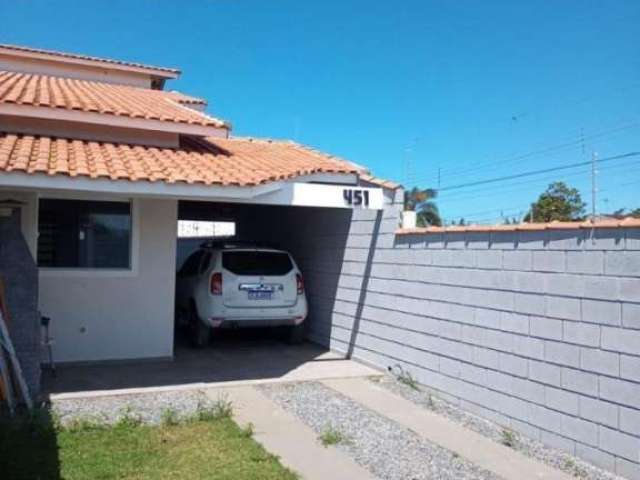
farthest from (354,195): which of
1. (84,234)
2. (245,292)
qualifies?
(84,234)

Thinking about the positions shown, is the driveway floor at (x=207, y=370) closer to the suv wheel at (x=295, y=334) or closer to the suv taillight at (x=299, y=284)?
the suv wheel at (x=295, y=334)

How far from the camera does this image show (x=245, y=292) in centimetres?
1059

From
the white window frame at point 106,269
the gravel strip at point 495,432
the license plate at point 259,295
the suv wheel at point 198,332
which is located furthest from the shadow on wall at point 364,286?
the white window frame at point 106,269

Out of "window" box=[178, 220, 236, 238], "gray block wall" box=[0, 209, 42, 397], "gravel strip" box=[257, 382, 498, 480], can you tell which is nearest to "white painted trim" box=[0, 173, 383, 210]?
"gray block wall" box=[0, 209, 42, 397]

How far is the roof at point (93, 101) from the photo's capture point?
31.3ft

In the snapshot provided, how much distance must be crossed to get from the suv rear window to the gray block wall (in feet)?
11.8

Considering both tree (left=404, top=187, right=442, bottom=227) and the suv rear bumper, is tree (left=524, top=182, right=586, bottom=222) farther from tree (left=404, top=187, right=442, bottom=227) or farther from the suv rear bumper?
the suv rear bumper

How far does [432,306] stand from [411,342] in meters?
0.72

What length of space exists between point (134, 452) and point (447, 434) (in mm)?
3066

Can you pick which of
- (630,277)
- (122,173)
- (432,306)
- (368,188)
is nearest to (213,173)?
(122,173)

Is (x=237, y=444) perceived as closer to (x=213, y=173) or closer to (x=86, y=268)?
(x=213, y=173)

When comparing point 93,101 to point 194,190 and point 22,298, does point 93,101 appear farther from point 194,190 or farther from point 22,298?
point 22,298

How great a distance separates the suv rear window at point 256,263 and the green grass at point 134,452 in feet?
14.1

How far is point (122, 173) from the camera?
785 cm
